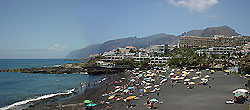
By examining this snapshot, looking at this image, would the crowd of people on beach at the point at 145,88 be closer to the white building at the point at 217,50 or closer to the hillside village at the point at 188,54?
the hillside village at the point at 188,54

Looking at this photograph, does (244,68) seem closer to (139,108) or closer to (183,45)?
(139,108)

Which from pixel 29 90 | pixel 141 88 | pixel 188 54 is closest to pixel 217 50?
pixel 188 54

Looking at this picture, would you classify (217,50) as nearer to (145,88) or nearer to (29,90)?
(145,88)

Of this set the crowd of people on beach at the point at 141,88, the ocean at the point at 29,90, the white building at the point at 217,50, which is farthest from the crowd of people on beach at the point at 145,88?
the white building at the point at 217,50

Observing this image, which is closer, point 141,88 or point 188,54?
point 141,88

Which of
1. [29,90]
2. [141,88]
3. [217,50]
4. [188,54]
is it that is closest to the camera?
[141,88]

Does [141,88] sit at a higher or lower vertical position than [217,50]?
lower

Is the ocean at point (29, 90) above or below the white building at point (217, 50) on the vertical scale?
below

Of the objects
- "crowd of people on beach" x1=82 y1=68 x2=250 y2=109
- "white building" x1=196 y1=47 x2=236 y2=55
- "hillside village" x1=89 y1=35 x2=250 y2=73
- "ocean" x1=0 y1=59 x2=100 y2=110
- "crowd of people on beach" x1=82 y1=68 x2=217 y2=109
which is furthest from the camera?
"white building" x1=196 y1=47 x2=236 y2=55

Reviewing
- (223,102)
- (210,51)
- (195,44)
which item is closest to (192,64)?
(210,51)

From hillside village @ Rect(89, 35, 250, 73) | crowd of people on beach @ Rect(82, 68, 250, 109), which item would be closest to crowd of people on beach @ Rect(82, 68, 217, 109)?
crowd of people on beach @ Rect(82, 68, 250, 109)

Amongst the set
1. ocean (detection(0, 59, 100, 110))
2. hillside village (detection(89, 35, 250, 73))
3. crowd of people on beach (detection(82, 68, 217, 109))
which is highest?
hillside village (detection(89, 35, 250, 73))

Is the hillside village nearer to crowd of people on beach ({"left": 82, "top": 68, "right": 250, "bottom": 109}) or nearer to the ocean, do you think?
crowd of people on beach ({"left": 82, "top": 68, "right": 250, "bottom": 109})

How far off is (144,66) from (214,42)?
207 ft
